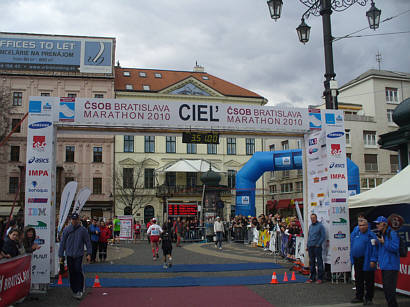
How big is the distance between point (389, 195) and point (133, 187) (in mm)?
38746

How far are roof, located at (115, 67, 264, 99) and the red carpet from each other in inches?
1682

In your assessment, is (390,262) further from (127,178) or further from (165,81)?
(165,81)

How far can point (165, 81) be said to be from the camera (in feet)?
182

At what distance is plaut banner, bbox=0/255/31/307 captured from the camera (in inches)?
302

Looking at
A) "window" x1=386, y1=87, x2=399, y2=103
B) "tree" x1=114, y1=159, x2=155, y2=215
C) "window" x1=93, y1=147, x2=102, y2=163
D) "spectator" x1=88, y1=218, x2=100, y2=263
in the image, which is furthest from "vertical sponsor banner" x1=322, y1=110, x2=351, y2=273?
"window" x1=386, y1=87, x2=399, y2=103

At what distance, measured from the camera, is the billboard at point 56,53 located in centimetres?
4766

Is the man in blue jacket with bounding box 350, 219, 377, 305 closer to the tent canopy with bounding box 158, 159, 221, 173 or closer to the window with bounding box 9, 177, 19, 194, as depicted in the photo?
the tent canopy with bounding box 158, 159, 221, 173

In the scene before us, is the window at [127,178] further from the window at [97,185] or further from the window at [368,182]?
the window at [368,182]

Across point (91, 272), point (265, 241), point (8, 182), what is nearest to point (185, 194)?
point (8, 182)

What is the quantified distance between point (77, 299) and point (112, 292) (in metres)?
1.02

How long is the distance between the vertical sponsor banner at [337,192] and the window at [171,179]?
3916 cm

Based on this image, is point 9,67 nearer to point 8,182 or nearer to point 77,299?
point 8,182

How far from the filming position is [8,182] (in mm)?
45656

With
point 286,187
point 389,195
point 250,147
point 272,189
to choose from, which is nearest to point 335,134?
point 389,195
